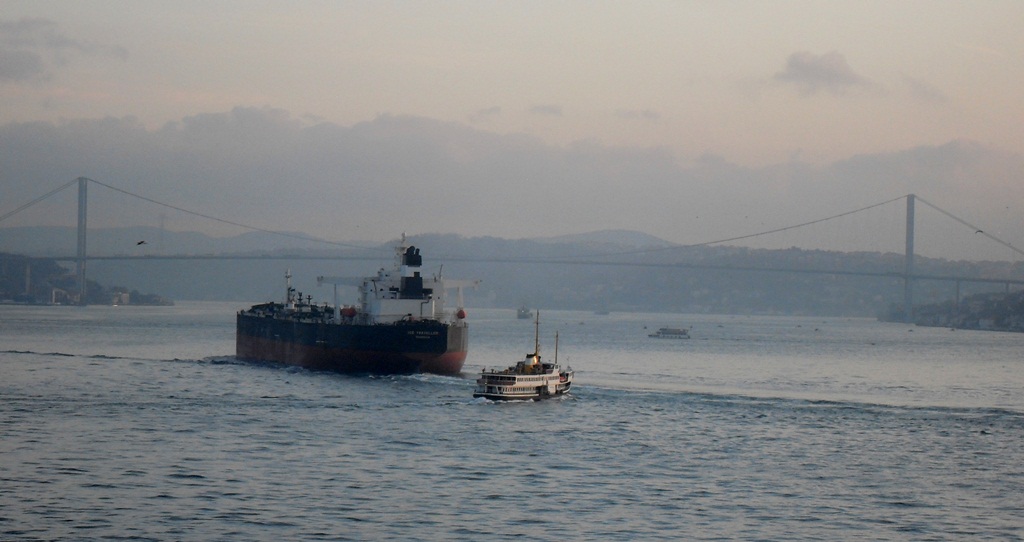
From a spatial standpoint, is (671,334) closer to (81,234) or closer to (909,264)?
(909,264)

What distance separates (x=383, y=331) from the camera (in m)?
44.8

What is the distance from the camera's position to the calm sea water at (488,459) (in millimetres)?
20797

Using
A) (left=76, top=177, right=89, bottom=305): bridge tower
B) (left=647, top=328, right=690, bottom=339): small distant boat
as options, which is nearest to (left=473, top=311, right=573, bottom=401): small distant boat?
(left=647, top=328, right=690, bottom=339): small distant boat

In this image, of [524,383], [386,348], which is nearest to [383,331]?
[386,348]

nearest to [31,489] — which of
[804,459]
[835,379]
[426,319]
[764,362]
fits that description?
[804,459]

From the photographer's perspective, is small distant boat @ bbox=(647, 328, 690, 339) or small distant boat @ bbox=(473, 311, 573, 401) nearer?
small distant boat @ bbox=(473, 311, 573, 401)

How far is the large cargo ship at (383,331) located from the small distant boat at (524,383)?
19.6ft

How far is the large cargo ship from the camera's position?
147 feet

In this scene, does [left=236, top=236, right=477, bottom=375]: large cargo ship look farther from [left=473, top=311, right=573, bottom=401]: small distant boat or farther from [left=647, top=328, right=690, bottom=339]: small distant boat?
[left=647, top=328, right=690, bottom=339]: small distant boat

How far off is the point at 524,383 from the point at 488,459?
1112 cm

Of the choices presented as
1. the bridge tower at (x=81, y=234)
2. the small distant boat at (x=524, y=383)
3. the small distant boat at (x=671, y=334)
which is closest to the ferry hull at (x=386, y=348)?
the small distant boat at (x=524, y=383)

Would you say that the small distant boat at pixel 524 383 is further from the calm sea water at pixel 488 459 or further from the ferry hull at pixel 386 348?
the ferry hull at pixel 386 348

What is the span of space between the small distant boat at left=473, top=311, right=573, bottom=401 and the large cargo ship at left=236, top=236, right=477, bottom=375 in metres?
5.98

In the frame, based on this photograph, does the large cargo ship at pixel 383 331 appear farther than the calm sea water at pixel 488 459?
Yes
